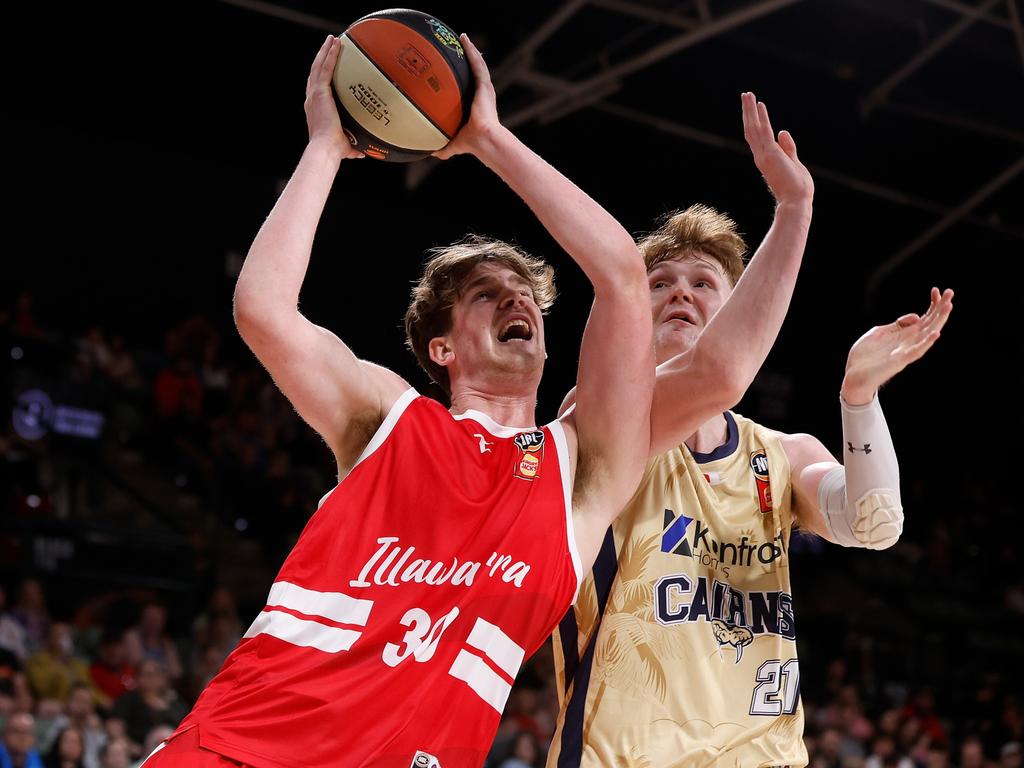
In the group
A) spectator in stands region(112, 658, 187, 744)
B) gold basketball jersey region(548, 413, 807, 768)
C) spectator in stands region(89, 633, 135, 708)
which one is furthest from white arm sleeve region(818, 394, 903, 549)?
spectator in stands region(89, 633, 135, 708)

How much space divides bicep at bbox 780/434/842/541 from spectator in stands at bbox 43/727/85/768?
6209 mm

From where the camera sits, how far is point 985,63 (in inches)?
584

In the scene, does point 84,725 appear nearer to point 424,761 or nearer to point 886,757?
point 424,761

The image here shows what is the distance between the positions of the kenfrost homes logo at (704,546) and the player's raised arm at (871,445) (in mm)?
224

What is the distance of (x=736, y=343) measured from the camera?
10.6ft

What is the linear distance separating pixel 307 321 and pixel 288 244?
196 millimetres

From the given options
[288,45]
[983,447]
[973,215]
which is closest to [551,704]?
[288,45]

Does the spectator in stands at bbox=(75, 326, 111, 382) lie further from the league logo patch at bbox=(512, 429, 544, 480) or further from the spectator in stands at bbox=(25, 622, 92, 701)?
the league logo patch at bbox=(512, 429, 544, 480)

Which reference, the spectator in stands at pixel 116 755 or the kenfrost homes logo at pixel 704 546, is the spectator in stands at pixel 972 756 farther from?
the kenfrost homes logo at pixel 704 546

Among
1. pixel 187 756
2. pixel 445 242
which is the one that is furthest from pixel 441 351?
pixel 445 242

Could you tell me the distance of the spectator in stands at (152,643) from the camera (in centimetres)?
1030

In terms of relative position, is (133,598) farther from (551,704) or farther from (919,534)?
(919,534)

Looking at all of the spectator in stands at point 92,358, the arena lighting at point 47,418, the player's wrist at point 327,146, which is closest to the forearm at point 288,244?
the player's wrist at point 327,146

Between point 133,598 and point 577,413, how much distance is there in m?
9.04
